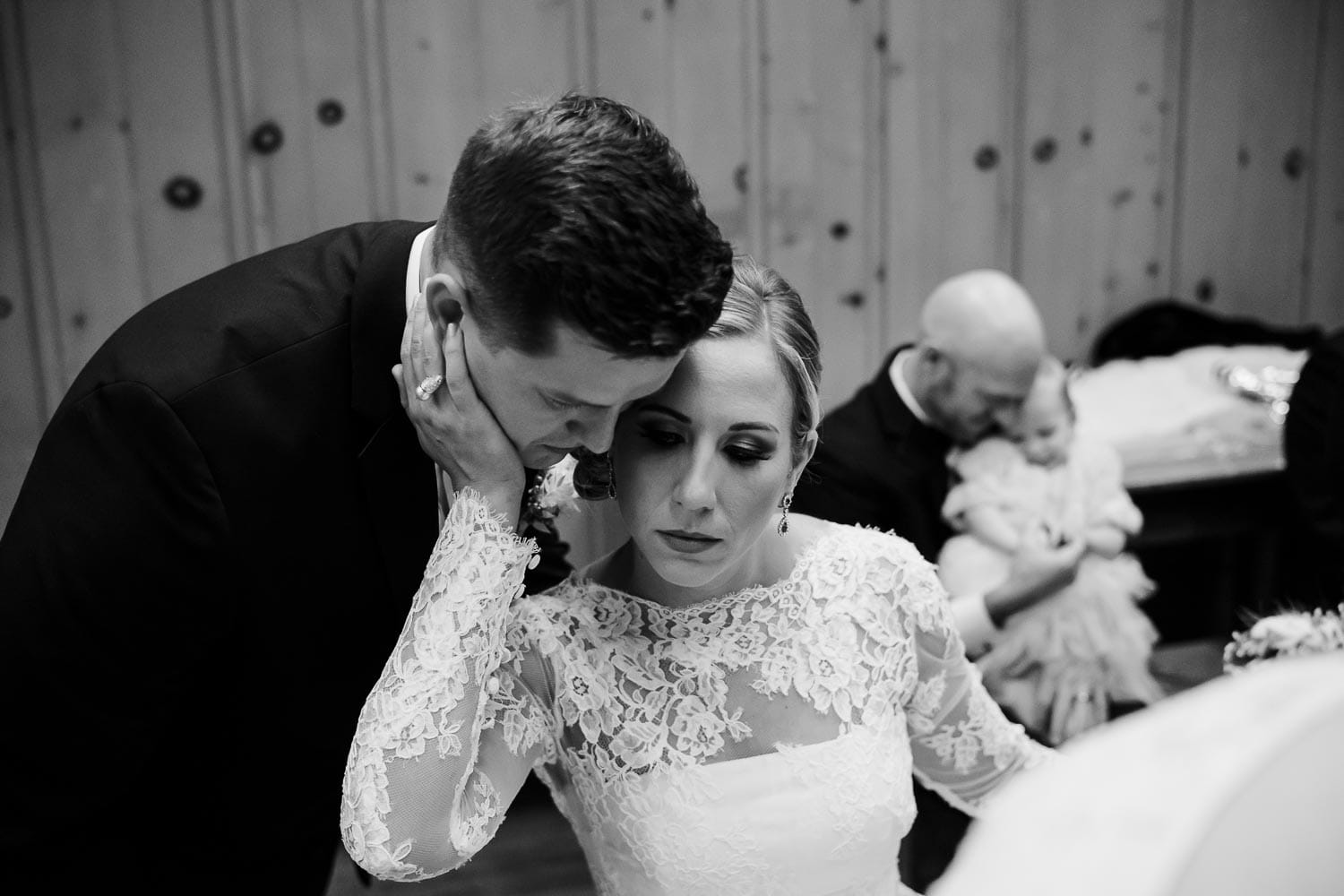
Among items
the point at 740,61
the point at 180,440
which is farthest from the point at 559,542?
the point at 740,61

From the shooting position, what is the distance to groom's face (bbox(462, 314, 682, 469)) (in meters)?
1.38

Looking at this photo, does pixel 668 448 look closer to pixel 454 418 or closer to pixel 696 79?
pixel 454 418

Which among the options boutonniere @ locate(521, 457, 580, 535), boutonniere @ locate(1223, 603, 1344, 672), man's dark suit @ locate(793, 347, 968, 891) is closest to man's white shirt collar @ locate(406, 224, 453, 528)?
boutonniere @ locate(521, 457, 580, 535)

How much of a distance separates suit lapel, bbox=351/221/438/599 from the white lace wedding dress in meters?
0.17

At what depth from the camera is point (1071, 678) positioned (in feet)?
10.0

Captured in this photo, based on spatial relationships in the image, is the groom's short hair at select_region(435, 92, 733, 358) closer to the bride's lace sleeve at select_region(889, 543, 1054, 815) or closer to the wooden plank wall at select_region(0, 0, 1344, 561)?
the bride's lace sleeve at select_region(889, 543, 1054, 815)

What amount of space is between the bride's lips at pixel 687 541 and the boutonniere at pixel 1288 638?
642 millimetres

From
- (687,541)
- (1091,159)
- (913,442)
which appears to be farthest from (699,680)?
(1091,159)

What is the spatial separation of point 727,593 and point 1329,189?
4.64m

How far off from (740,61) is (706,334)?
3064 mm

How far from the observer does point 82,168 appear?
12.1ft

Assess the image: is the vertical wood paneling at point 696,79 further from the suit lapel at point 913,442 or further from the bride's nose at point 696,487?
the bride's nose at point 696,487

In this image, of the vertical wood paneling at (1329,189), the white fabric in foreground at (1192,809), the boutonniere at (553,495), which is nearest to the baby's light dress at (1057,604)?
the boutonniere at (553,495)

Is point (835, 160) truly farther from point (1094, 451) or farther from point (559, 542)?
point (559, 542)
